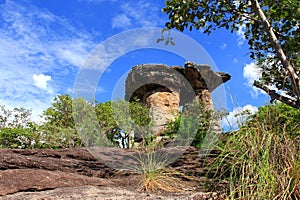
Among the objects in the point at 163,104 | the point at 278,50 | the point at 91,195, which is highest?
the point at 163,104

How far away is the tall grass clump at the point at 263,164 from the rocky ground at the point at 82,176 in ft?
1.13

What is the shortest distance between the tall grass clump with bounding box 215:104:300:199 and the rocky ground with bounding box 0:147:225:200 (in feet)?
1.13

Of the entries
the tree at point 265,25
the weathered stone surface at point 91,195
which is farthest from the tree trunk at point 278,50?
the weathered stone surface at point 91,195

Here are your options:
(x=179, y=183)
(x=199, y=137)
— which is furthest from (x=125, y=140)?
(x=179, y=183)

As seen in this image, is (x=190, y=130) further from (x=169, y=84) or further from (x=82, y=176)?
(x=169, y=84)

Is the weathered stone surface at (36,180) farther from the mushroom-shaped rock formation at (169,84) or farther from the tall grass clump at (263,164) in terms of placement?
the mushroom-shaped rock formation at (169,84)

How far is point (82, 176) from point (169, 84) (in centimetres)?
1119

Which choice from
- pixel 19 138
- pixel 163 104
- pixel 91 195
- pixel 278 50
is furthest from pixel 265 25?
pixel 163 104

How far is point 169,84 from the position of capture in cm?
1488

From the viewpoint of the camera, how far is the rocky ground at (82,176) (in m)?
3.27

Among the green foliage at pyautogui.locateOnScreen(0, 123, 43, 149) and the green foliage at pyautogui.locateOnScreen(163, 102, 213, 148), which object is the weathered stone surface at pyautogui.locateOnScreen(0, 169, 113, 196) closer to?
the green foliage at pyautogui.locateOnScreen(163, 102, 213, 148)

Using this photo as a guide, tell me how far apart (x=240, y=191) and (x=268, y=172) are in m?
0.32

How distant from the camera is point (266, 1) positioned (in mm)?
4191

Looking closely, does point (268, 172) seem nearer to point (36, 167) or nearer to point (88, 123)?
point (36, 167)
